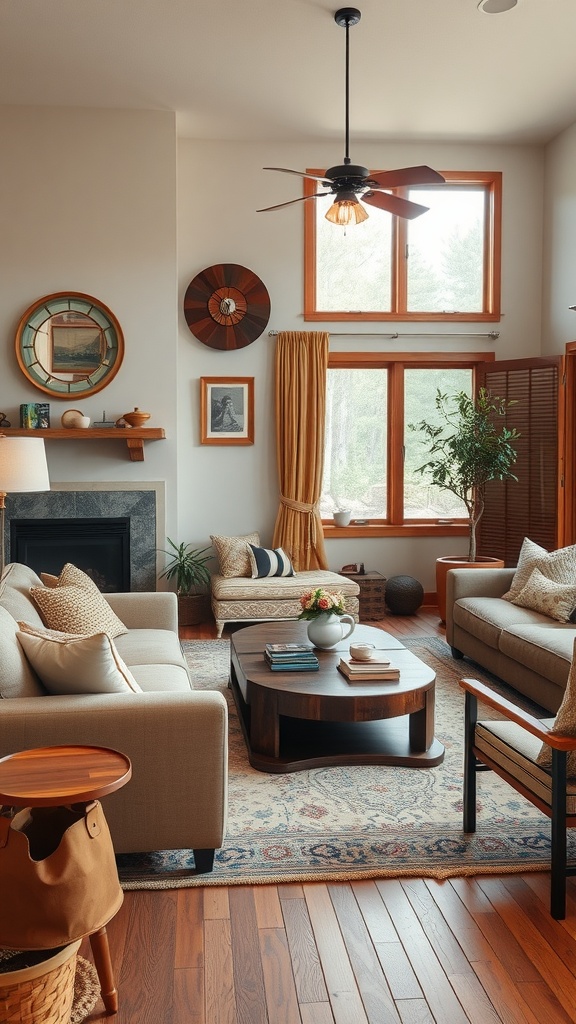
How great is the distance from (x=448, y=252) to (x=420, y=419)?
4.72 feet

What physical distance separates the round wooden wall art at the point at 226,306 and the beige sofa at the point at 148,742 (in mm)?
4653

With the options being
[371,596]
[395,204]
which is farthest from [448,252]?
[371,596]

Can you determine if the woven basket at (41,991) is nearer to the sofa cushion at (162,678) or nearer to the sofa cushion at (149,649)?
the sofa cushion at (162,678)

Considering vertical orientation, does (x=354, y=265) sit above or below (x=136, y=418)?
above

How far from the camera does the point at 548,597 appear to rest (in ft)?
16.5

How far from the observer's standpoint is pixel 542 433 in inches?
265

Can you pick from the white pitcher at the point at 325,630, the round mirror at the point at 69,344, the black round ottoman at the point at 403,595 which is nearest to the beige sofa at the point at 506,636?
the white pitcher at the point at 325,630

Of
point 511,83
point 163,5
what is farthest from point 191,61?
point 511,83

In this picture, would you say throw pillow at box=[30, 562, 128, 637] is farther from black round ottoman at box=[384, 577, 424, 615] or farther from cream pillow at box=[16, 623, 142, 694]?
black round ottoman at box=[384, 577, 424, 615]

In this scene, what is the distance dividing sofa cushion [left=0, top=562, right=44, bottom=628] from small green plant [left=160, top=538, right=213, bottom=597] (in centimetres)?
252

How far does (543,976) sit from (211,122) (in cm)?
618

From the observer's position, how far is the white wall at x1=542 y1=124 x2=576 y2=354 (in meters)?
6.77

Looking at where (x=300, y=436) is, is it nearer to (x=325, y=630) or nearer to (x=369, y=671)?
(x=325, y=630)

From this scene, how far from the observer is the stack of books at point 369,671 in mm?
3803
